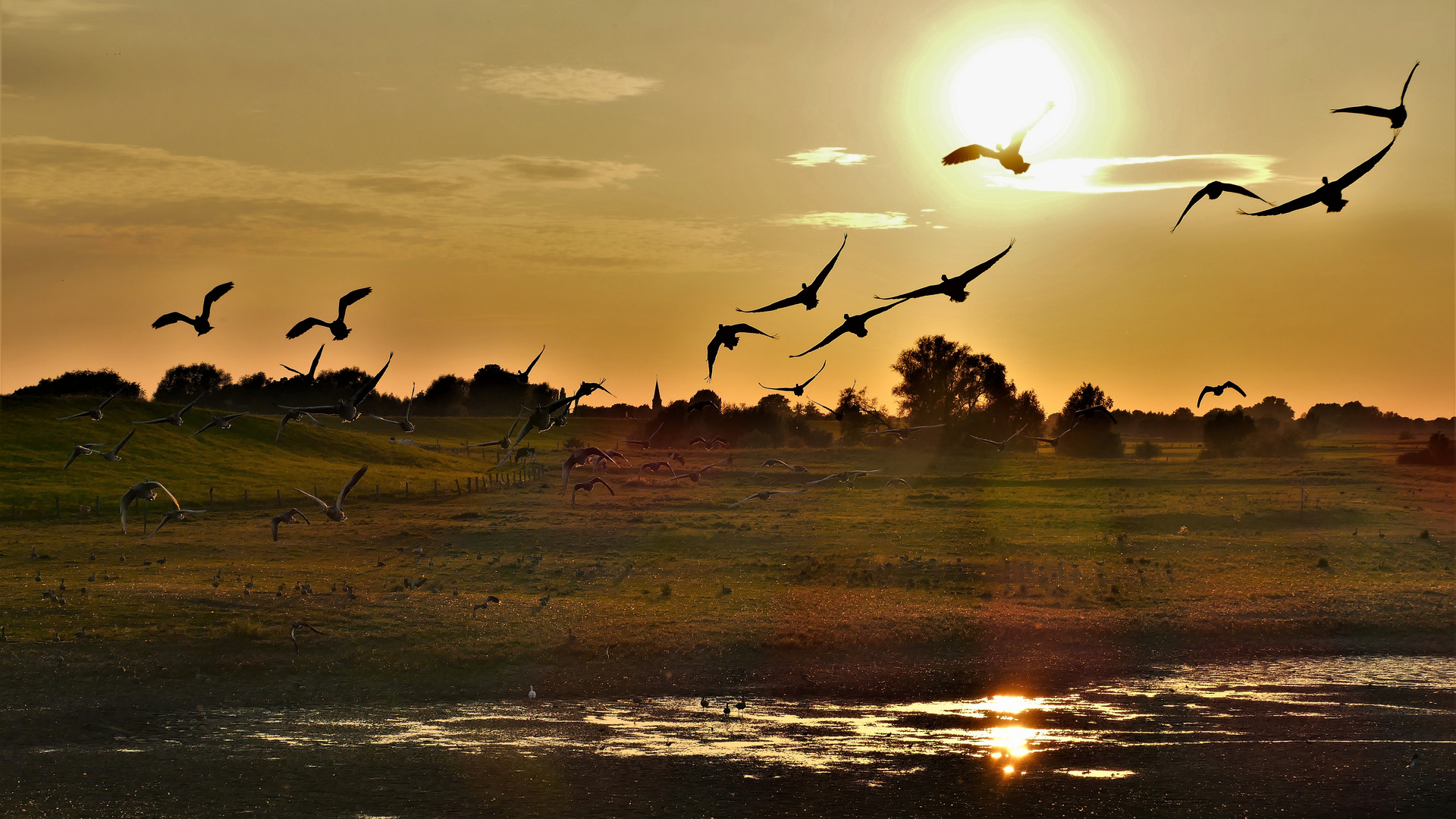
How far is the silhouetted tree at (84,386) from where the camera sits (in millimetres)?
136000

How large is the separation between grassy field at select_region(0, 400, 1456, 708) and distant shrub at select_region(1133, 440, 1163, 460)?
5267 centimetres

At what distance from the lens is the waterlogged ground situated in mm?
22875

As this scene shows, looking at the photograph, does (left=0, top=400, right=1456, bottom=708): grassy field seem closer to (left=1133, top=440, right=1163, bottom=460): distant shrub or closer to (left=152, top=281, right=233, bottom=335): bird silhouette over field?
(left=152, top=281, right=233, bottom=335): bird silhouette over field

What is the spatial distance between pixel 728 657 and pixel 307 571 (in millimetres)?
19442

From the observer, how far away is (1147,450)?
141 metres

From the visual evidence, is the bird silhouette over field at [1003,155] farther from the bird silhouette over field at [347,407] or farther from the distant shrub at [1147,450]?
the distant shrub at [1147,450]

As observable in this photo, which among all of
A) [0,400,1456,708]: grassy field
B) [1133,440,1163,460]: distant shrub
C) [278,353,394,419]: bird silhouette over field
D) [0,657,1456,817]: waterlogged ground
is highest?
[1133,440,1163,460]: distant shrub

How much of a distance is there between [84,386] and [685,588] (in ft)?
407

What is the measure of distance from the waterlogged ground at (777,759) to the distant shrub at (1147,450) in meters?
112

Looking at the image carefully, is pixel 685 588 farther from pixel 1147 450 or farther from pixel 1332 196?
pixel 1147 450

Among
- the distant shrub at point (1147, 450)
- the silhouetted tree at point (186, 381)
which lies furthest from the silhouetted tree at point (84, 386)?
the distant shrub at point (1147, 450)

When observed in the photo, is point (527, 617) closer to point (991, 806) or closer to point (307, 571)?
point (307, 571)

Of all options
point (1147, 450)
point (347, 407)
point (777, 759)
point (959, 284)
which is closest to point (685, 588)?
point (777, 759)

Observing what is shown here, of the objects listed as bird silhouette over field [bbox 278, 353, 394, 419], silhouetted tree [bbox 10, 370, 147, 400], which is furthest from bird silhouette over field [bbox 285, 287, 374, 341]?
silhouetted tree [bbox 10, 370, 147, 400]
